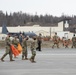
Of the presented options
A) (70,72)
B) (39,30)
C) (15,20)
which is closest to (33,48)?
(70,72)

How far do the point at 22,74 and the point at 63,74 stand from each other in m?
1.63

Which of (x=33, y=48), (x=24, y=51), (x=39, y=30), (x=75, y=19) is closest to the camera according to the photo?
(x=33, y=48)

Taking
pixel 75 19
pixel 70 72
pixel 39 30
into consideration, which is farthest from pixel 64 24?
pixel 70 72

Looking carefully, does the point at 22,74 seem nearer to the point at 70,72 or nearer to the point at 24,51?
the point at 70,72

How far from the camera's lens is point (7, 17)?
196875 mm

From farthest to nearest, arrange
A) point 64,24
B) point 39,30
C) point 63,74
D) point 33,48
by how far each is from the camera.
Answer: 1. point 64,24
2. point 39,30
3. point 33,48
4. point 63,74

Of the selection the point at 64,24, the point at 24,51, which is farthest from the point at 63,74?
the point at 64,24

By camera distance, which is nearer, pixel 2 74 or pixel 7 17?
pixel 2 74

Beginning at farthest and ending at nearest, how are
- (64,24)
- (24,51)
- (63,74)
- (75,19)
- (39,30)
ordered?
(75,19) < (64,24) < (39,30) < (24,51) < (63,74)

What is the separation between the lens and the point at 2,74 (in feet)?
50.2

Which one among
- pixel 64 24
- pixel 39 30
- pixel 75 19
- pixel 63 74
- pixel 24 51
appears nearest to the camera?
pixel 63 74

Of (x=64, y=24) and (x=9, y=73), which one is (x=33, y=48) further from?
(x=64, y=24)

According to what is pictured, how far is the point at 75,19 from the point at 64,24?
8181 cm

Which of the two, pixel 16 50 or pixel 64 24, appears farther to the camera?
pixel 64 24
